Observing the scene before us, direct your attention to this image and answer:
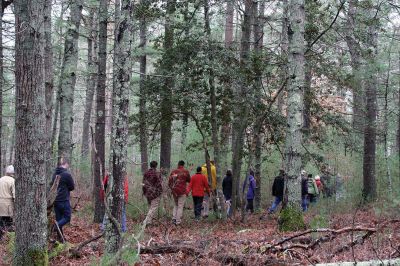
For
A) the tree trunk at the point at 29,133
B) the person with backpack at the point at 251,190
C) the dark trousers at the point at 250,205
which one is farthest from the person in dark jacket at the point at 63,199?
the dark trousers at the point at 250,205

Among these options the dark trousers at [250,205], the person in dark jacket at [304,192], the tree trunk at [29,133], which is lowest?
the dark trousers at [250,205]

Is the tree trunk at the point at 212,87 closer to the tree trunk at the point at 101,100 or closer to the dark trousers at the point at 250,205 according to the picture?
the tree trunk at the point at 101,100

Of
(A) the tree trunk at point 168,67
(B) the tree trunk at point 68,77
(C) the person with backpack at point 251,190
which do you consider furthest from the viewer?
(C) the person with backpack at point 251,190

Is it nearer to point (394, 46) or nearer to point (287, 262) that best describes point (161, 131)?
point (394, 46)

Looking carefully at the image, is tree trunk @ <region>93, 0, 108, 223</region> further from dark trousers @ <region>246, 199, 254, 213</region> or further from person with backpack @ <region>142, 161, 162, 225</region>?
dark trousers @ <region>246, 199, 254, 213</region>

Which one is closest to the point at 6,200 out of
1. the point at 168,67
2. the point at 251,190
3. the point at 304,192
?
the point at 168,67

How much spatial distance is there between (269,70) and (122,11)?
25.7 ft

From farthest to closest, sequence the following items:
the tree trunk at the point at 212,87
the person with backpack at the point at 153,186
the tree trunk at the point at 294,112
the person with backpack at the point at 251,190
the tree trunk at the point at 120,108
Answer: the person with backpack at the point at 251,190 < the tree trunk at the point at 212,87 < the person with backpack at the point at 153,186 < the tree trunk at the point at 294,112 < the tree trunk at the point at 120,108

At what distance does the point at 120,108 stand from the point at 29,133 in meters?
1.28

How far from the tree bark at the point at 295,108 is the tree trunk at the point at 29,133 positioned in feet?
16.7

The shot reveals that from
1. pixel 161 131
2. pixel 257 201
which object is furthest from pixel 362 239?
pixel 257 201

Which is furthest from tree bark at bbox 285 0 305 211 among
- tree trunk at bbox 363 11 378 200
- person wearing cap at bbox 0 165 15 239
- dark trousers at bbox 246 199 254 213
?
dark trousers at bbox 246 199 254 213

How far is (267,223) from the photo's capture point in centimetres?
1406

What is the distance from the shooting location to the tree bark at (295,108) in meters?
9.93
